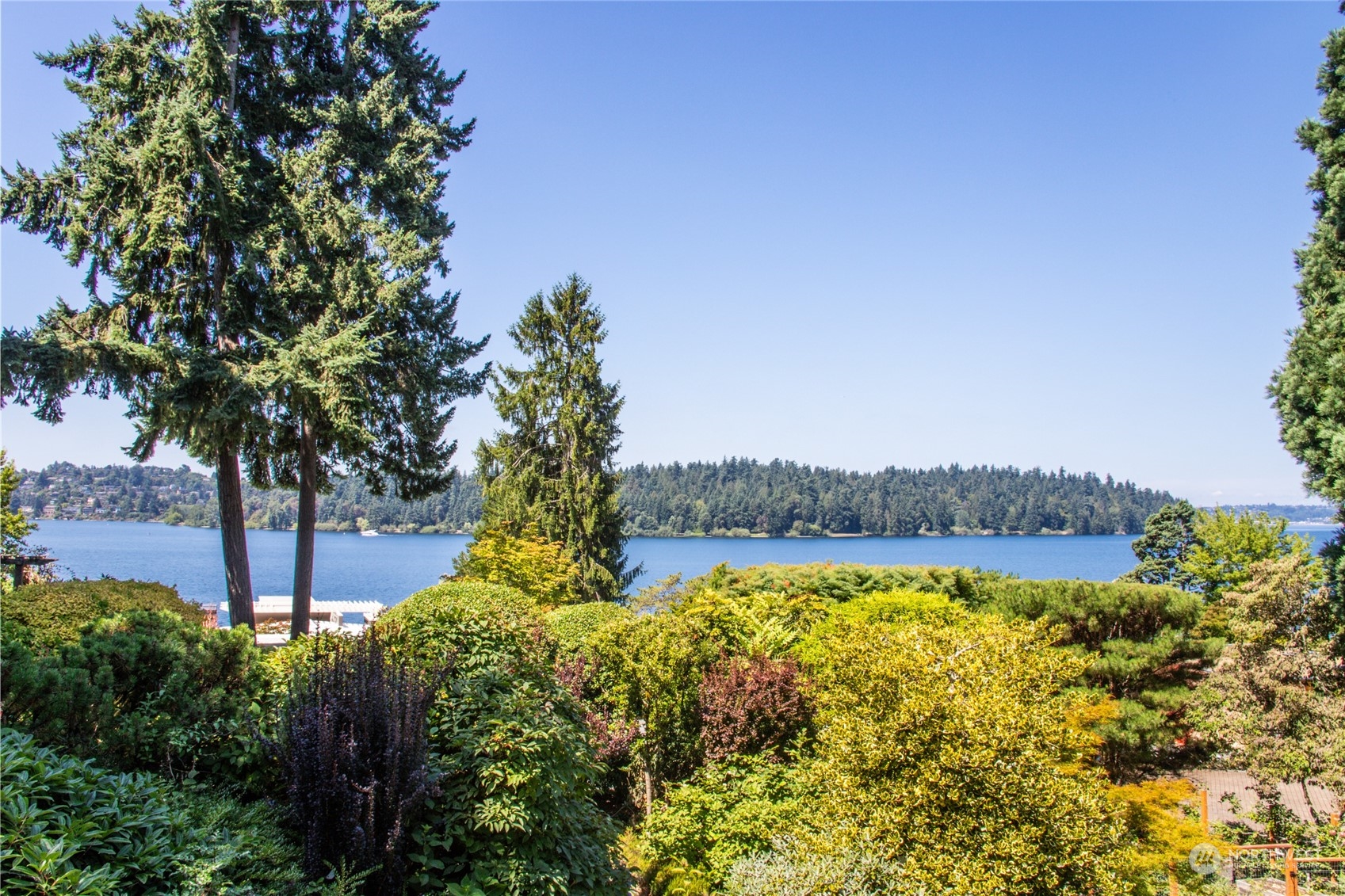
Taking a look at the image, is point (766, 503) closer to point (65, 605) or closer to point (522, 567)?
point (522, 567)

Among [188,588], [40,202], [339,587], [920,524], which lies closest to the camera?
[40,202]

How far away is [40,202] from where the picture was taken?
11289 millimetres

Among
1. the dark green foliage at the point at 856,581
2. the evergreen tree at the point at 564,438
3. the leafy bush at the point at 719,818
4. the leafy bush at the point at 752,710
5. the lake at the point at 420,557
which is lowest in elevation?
the lake at the point at 420,557

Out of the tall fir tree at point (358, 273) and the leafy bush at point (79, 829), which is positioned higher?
the tall fir tree at point (358, 273)

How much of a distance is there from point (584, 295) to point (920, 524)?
329ft

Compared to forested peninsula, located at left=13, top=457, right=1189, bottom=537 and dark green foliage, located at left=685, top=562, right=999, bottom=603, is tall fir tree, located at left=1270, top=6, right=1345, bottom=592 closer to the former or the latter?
dark green foliage, located at left=685, top=562, right=999, bottom=603

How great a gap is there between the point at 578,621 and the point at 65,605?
6.27 meters

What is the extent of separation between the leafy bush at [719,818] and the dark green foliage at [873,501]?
94148 millimetres

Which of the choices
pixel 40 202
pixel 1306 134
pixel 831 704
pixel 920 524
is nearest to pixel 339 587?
pixel 40 202

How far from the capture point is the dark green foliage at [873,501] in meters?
107

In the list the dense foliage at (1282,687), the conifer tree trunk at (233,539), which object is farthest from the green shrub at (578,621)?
the dense foliage at (1282,687)

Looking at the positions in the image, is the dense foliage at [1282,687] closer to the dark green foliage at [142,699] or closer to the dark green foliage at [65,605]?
the dark green foliage at [142,699]

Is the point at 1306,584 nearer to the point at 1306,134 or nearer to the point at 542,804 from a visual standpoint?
the point at 1306,134

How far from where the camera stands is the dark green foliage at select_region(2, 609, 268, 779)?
4.39 m
